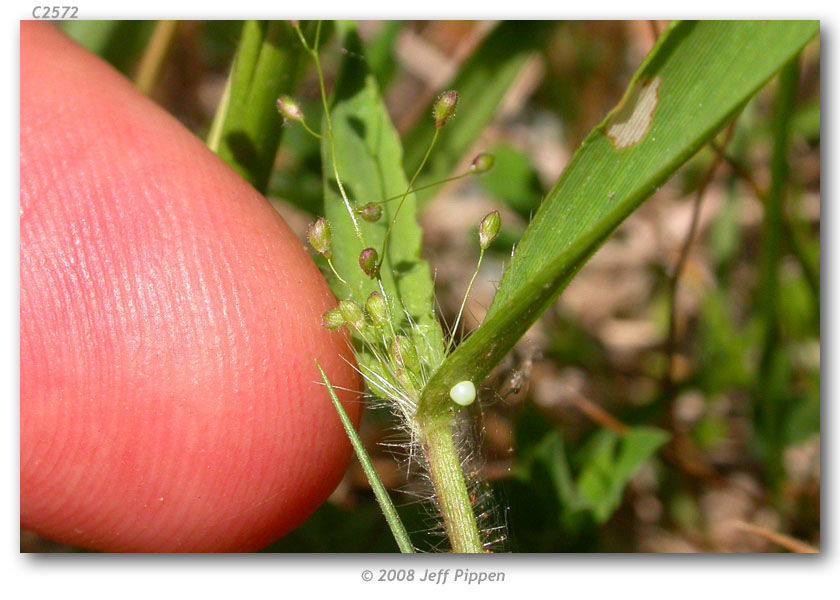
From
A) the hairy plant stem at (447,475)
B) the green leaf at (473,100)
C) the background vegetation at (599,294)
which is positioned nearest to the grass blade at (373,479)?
the hairy plant stem at (447,475)

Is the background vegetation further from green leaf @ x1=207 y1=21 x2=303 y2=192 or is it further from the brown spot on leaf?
the brown spot on leaf

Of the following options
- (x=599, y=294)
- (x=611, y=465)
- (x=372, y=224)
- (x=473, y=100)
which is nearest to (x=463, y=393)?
(x=372, y=224)

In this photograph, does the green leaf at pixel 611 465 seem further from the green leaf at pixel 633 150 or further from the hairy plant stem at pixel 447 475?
the green leaf at pixel 633 150

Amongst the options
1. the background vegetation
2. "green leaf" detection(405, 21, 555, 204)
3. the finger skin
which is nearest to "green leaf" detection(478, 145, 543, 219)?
the background vegetation

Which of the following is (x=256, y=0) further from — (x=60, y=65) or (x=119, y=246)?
(x=119, y=246)

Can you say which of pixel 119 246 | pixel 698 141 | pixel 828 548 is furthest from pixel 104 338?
pixel 828 548

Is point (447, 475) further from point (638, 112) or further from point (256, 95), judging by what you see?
point (256, 95)
